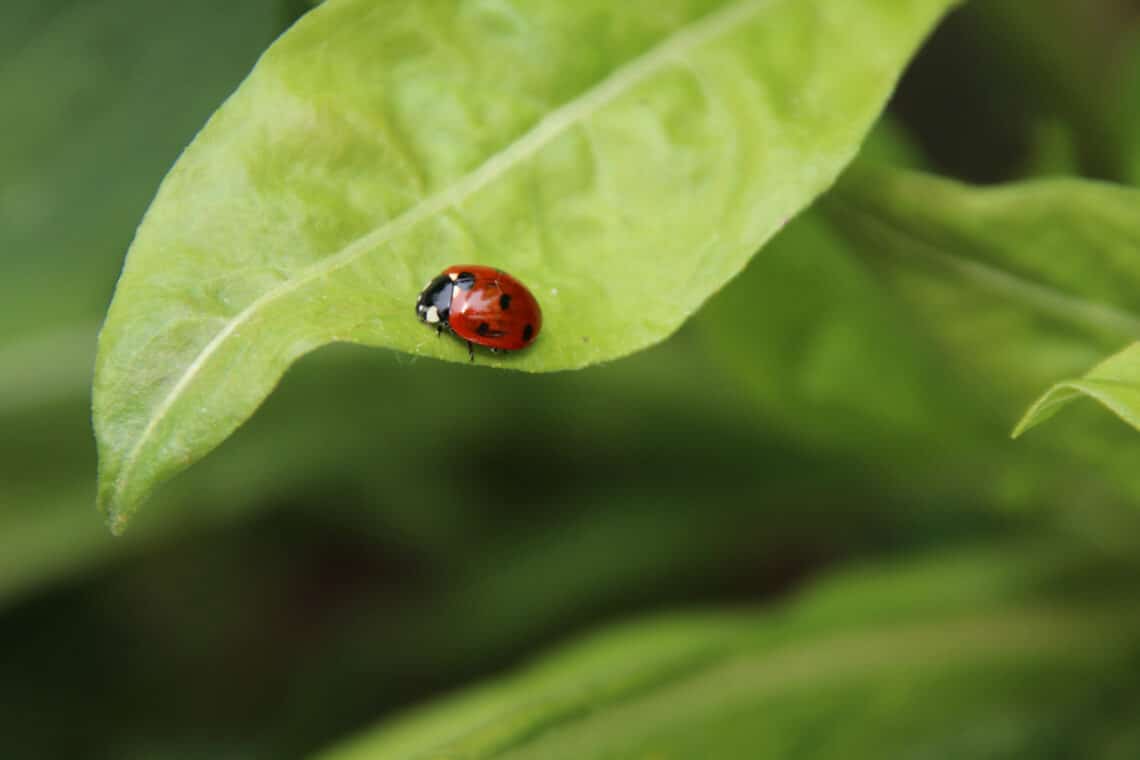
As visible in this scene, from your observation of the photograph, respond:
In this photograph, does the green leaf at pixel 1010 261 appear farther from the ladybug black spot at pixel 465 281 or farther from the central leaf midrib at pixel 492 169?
the ladybug black spot at pixel 465 281

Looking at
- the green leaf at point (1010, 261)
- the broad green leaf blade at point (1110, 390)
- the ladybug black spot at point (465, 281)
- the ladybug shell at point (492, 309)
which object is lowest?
the broad green leaf blade at point (1110, 390)

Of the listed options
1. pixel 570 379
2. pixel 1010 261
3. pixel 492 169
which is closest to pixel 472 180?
pixel 492 169

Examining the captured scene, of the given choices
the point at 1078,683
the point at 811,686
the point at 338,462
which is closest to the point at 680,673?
the point at 811,686

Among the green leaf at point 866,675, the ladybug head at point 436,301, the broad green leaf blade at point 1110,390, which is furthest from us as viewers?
the green leaf at point 866,675

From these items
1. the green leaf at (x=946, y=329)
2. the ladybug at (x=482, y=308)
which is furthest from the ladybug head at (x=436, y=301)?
the green leaf at (x=946, y=329)

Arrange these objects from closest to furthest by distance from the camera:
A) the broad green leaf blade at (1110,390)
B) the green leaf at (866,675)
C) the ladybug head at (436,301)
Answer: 1. the broad green leaf blade at (1110,390)
2. the ladybug head at (436,301)
3. the green leaf at (866,675)

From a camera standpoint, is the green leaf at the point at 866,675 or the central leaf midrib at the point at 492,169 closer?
the central leaf midrib at the point at 492,169

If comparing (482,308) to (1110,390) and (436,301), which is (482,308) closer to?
(436,301)
